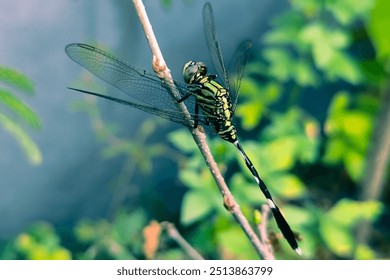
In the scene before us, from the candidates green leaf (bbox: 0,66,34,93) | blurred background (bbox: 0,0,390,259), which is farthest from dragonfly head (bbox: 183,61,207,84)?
blurred background (bbox: 0,0,390,259)

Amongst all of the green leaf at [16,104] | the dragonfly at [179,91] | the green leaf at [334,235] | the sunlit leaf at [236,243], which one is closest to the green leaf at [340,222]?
the green leaf at [334,235]

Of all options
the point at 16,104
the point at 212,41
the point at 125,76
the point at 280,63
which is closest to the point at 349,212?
the point at 280,63

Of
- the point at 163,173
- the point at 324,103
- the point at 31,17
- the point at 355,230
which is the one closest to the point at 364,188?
the point at 355,230

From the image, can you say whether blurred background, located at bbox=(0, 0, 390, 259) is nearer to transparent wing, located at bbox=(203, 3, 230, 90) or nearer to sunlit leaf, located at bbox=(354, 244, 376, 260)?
sunlit leaf, located at bbox=(354, 244, 376, 260)

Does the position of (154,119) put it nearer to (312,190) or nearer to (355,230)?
(312,190)

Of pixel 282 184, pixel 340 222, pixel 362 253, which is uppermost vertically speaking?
pixel 282 184

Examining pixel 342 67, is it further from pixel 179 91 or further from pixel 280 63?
pixel 179 91
